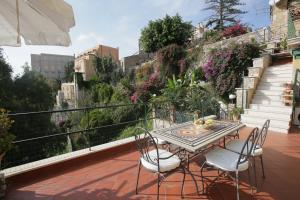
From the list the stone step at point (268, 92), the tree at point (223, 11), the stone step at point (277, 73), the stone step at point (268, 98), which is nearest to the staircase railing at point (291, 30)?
the stone step at point (277, 73)

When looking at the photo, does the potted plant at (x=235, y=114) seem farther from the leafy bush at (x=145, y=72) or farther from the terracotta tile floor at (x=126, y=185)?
the leafy bush at (x=145, y=72)

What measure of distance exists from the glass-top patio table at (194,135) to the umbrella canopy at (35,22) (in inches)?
68.5

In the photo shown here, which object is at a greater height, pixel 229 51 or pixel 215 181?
pixel 229 51

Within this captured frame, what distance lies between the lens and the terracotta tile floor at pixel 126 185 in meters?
2.55

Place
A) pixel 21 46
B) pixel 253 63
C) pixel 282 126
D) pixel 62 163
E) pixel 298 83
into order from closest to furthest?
1. pixel 21 46
2. pixel 62 163
3. pixel 282 126
4. pixel 298 83
5. pixel 253 63

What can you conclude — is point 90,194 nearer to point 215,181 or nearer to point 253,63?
point 215,181

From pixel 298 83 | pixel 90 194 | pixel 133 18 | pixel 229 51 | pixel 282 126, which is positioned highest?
pixel 133 18

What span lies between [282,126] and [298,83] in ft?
6.48

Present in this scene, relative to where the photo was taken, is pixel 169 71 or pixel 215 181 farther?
pixel 169 71

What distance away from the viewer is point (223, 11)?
21.6m

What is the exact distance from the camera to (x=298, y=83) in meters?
6.45

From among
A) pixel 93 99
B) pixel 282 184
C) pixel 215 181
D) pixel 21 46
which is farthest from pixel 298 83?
pixel 93 99

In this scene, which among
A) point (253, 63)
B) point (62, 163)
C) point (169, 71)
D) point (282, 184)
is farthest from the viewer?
point (169, 71)

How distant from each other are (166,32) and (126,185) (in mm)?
12552
